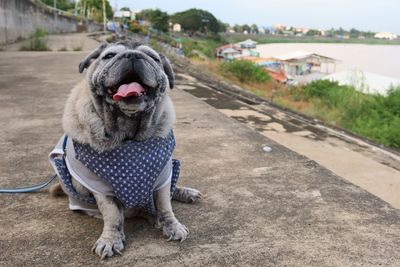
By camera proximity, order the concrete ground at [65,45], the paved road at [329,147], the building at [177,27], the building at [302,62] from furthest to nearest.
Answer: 1. the building at [177,27]
2. the building at [302,62]
3. the concrete ground at [65,45]
4. the paved road at [329,147]

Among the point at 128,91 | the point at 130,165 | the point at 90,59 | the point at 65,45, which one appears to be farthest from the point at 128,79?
the point at 65,45

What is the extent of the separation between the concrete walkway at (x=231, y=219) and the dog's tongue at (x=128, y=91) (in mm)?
864

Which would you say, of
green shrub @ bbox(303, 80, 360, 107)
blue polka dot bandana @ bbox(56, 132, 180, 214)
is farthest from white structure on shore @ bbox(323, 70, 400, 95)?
blue polka dot bandana @ bbox(56, 132, 180, 214)

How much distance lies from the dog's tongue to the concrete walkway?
0.86m

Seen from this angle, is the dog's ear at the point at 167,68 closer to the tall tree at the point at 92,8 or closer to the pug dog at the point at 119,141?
the pug dog at the point at 119,141

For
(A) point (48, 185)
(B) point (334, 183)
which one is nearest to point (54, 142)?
Result: (A) point (48, 185)

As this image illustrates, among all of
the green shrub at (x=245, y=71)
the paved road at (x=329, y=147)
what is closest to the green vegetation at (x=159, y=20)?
the green shrub at (x=245, y=71)

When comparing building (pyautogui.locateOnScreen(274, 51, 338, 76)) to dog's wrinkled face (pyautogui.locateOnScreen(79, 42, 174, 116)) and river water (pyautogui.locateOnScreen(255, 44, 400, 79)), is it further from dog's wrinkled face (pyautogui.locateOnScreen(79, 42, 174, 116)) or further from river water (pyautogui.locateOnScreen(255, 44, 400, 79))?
dog's wrinkled face (pyautogui.locateOnScreen(79, 42, 174, 116))

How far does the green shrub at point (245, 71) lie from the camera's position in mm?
23858

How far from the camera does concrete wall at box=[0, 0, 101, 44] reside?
16730 millimetres

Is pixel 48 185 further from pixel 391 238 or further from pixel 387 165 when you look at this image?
pixel 387 165

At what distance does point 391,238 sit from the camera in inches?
101

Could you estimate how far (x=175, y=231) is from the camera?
239 centimetres

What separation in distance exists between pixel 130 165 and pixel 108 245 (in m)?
0.43
